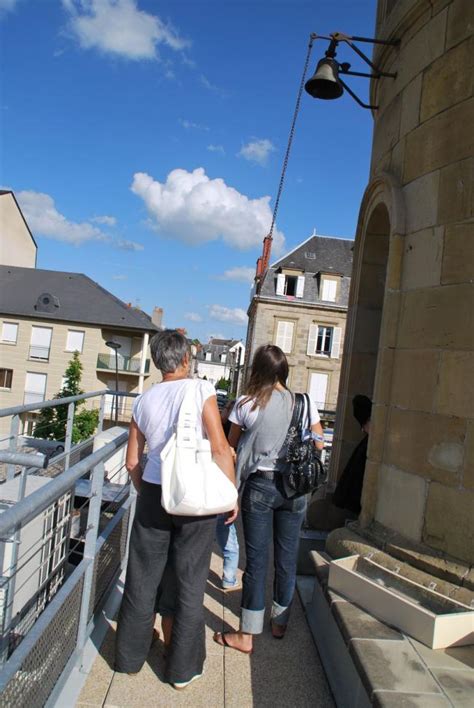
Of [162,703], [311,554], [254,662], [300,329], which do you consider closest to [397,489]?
[311,554]

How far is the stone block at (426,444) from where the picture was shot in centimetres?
313

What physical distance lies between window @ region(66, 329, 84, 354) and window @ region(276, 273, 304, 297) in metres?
14.6

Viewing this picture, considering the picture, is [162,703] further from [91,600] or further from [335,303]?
[335,303]

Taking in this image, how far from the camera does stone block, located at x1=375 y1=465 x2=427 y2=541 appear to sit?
333 cm

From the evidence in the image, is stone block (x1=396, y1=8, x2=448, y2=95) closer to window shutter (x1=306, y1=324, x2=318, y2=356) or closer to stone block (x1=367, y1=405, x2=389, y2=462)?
stone block (x1=367, y1=405, x2=389, y2=462)

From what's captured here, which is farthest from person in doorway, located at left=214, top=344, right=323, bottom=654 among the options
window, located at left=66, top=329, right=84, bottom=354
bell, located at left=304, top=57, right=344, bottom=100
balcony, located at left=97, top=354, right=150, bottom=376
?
window, located at left=66, top=329, right=84, bottom=354

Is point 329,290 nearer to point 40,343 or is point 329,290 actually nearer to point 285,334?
point 285,334

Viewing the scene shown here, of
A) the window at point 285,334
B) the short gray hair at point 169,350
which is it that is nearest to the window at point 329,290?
the window at point 285,334

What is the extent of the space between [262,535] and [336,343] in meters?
37.2

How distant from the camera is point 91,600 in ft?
9.35

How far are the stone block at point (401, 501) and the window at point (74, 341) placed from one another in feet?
128

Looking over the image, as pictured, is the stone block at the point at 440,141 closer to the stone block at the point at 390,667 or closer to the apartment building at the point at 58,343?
the stone block at the point at 390,667

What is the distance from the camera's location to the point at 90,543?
8.63 feet

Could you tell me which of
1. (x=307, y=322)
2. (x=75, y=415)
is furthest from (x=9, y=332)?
(x=307, y=322)
